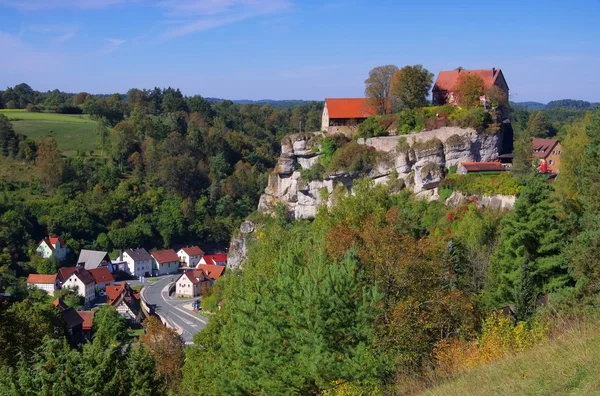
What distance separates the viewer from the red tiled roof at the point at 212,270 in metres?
54.5

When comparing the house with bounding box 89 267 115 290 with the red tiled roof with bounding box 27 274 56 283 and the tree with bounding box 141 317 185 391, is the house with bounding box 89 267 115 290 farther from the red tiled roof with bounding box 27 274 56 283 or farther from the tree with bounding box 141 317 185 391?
the tree with bounding box 141 317 185 391

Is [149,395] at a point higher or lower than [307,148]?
lower

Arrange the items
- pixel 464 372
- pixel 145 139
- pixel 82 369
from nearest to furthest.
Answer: pixel 464 372 < pixel 82 369 < pixel 145 139

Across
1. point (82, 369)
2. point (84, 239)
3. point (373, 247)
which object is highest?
point (373, 247)

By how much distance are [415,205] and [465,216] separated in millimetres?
3760

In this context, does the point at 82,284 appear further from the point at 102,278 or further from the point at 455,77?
the point at 455,77

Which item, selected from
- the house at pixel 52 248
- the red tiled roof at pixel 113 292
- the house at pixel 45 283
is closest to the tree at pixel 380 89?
the red tiled roof at pixel 113 292

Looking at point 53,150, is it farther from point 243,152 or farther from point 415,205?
point 415,205

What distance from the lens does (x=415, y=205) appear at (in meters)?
30.6

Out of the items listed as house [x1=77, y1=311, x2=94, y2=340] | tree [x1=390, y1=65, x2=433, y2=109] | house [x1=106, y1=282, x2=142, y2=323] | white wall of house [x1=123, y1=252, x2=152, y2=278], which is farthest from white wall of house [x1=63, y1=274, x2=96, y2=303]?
tree [x1=390, y1=65, x2=433, y2=109]

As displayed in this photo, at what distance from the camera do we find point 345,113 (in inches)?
1507

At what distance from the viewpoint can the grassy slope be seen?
24.1ft

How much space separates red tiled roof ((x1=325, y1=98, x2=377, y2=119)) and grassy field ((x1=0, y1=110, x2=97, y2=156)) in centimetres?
5031

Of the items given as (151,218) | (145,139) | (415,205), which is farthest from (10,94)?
(415,205)
